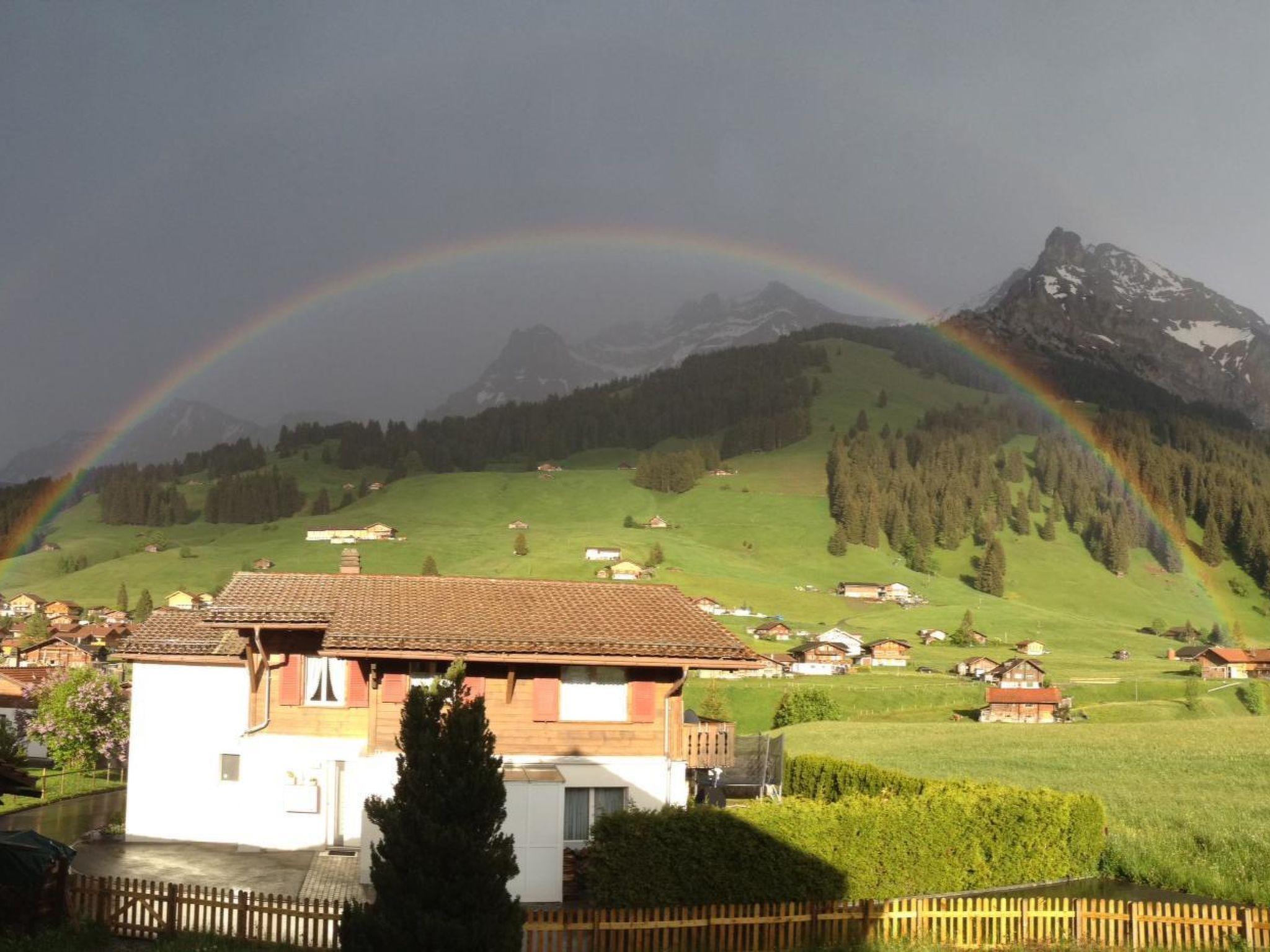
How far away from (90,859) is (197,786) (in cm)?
373

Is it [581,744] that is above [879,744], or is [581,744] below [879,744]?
above

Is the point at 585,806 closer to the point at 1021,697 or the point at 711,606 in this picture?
the point at 1021,697

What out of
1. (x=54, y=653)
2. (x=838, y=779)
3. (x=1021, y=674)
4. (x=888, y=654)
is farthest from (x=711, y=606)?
(x=838, y=779)

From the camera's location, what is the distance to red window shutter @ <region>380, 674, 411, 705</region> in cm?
Result: 2752

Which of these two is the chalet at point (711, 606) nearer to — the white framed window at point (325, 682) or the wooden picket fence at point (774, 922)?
the white framed window at point (325, 682)

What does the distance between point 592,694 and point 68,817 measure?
78.2 ft

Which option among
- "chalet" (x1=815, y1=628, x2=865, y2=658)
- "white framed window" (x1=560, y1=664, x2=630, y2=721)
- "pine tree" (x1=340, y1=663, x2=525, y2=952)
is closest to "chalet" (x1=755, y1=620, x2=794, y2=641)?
"chalet" (x1=815, y1=628, x2=865, y2=658)

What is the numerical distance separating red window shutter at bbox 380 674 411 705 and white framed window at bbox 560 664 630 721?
389 centimetres

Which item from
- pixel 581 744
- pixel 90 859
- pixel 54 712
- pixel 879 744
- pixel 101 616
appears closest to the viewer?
pixel 581 744

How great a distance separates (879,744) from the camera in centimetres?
7688

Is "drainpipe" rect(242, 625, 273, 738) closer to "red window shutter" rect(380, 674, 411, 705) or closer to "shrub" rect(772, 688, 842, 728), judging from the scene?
"red window shutter" rect(380, 674, 411, 705)

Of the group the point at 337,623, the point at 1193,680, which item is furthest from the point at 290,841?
the point at 1193,680

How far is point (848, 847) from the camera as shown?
2464cm

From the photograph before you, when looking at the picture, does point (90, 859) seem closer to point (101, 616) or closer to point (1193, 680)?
point (1193, 680)
